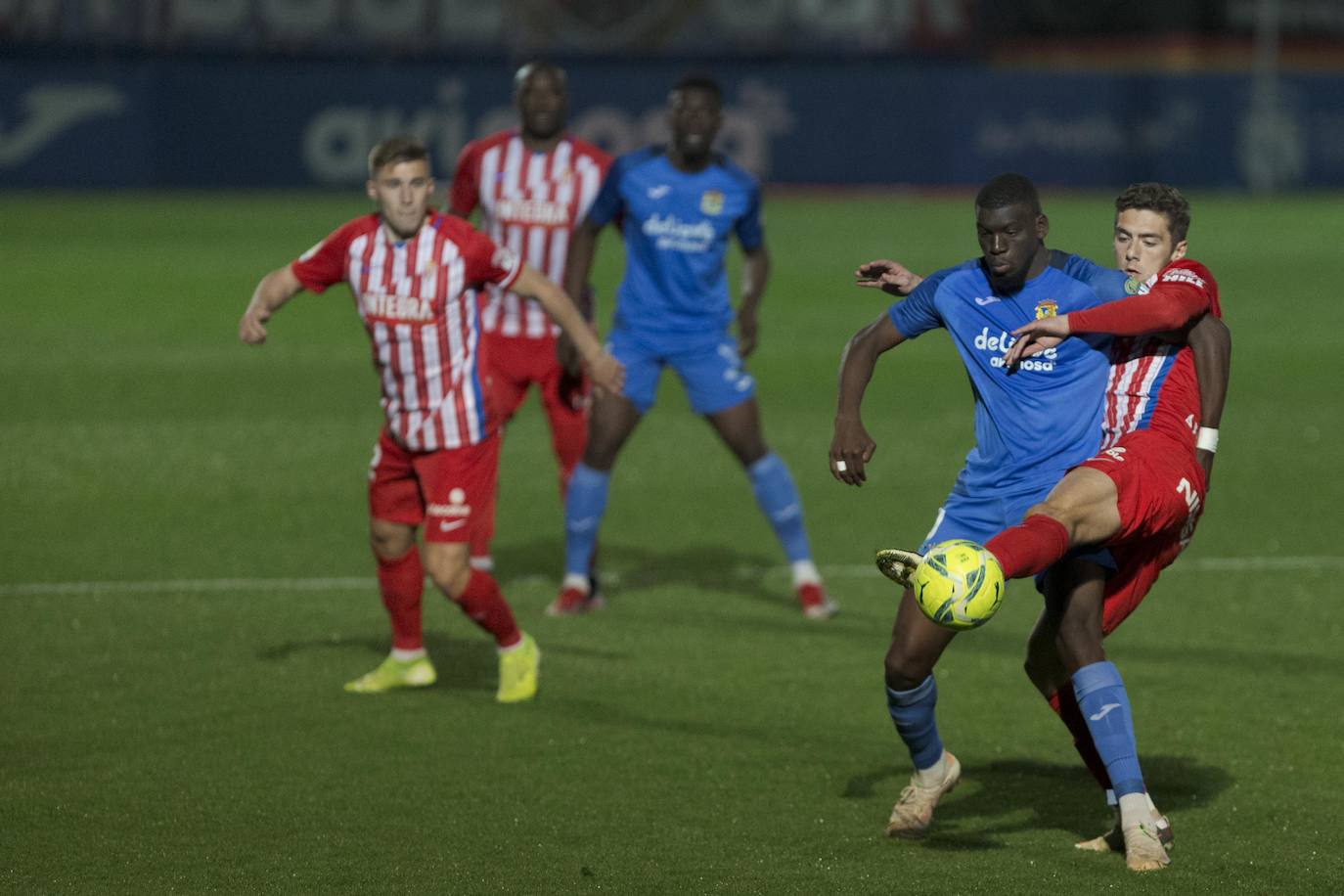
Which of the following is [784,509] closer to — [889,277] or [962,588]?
[889,277]

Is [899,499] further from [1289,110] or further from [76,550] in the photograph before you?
[1289,110]

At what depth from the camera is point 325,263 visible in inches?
276

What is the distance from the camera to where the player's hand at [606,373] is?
6902 mm

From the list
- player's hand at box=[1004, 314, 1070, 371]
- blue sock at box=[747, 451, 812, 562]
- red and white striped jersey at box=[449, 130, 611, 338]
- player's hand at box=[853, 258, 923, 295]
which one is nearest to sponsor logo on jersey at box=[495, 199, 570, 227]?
red and white striped jersey at box=[449, 130, 611, 338]

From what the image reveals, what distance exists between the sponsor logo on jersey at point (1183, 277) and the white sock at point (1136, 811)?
53.8 inches

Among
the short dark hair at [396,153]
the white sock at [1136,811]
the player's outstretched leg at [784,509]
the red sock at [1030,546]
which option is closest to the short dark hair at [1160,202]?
the red sock at [1030,546]

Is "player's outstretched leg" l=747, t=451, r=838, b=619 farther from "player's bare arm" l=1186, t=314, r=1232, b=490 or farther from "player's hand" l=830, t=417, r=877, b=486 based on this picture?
"player's bare arm" l=1186, t=314, r=1232, b=490

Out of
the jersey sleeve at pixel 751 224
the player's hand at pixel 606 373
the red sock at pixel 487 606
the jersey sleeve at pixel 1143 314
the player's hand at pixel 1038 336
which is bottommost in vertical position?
the red sock at pixel 487 606

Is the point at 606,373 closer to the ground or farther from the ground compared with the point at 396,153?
closer to the ground

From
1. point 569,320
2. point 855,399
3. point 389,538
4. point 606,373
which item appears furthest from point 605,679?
point 855,399

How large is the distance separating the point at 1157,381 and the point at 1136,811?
1.19m

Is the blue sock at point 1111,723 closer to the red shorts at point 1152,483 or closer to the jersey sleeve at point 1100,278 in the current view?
the red shorts at point 1152,483

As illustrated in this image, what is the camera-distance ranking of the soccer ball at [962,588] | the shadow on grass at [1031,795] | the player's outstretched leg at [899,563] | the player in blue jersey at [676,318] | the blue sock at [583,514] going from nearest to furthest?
the soccer ball at [962,588], the player's outstretched leg at [899,563], the shadow on grass at [1031,795], the player in blue jersey at [676,318], the blue sock at [583,514]

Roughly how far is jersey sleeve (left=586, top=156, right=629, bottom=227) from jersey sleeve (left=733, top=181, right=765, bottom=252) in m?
0.53
